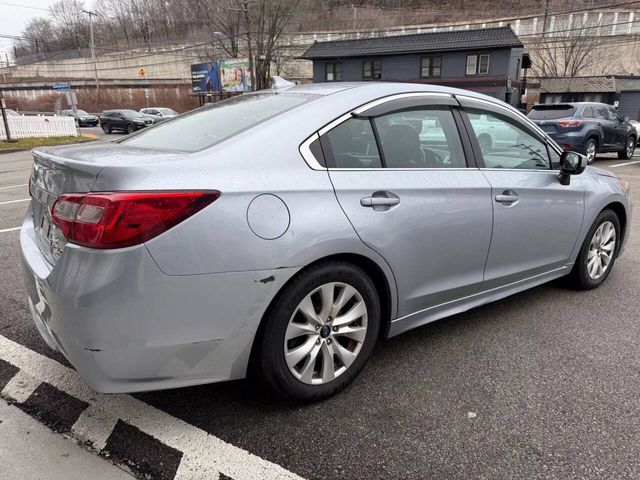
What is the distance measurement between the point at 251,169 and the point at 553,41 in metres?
64.0

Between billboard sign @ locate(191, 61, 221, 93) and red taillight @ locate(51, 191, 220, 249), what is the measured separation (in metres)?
53.2

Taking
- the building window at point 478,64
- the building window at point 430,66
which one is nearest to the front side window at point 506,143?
the building window at point 478,64

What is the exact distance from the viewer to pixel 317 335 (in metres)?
2.35

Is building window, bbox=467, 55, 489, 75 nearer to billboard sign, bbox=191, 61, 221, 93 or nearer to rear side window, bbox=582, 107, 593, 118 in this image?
rear side window, bbox=582, 107, 593, 118

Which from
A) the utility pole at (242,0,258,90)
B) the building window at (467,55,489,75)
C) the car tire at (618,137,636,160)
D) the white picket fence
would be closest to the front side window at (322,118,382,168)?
the car tire at (618,137,636,160)

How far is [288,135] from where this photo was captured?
232cm

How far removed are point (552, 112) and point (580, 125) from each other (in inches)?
31.8

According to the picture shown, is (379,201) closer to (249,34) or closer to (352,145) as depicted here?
(352,145)

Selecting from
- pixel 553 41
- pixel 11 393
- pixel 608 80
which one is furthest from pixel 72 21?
pixel 11 393

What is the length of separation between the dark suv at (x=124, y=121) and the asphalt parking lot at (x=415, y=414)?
30.0m

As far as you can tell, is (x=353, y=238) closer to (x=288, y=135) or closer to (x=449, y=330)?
(x=288, y=135)

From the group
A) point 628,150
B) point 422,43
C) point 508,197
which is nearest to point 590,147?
point 628,150

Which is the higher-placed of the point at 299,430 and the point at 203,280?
the point at 203,280

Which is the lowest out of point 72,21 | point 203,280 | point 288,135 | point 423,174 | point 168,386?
point 168,386
